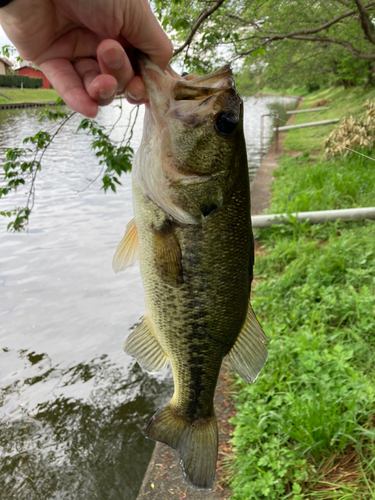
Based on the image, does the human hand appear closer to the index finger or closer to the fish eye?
the index finger

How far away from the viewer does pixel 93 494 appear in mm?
3766

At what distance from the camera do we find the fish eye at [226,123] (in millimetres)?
1468

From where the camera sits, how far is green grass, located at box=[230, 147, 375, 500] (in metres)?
2.80

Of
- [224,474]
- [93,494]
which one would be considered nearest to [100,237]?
[93,494]

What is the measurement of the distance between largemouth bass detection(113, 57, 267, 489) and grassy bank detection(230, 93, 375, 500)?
55.6 inches

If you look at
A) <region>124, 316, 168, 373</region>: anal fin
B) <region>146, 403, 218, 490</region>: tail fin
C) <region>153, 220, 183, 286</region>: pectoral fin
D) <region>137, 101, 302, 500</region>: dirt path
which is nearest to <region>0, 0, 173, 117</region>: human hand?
<region>153, 220, 183, 286</region>: pectoral fin

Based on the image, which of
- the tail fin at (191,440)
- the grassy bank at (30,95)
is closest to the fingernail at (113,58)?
the tail fin at (191,440)

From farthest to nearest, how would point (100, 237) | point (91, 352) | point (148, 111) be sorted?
point (100, 237) → point (91, 352) → point (148, 111)

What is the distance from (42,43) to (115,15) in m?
0.40

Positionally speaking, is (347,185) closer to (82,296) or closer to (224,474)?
(82,296)

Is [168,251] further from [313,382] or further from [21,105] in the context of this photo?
[21,105]

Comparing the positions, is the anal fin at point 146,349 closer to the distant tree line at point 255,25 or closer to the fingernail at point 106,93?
the fingernail at point 106,93

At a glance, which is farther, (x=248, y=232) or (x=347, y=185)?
(x=347, y=185)

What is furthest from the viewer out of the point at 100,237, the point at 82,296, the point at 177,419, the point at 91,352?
the point at 100,237
